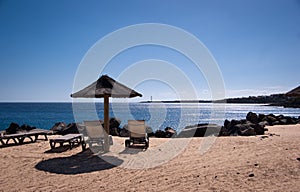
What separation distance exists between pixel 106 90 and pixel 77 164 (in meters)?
2.45

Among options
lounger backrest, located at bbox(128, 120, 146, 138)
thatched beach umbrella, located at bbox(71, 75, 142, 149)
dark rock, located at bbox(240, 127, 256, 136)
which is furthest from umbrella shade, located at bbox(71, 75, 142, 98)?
dark rock, located at bbox(240, 127, 256, 136)

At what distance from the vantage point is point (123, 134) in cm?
1504

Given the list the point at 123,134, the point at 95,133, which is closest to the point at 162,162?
the point at 95,133

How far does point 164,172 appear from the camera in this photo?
5.45m

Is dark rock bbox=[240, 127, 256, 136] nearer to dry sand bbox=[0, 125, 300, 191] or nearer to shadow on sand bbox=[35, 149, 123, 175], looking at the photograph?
dry sand bbox=[0, 125, 300, 191]

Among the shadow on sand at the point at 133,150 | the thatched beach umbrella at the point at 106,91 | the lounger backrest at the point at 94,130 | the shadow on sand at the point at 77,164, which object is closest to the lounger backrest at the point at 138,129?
the shadow on sand at the point at 133,150

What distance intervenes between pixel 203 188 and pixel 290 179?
1.73m

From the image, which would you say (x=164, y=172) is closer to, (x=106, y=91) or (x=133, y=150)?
(x=133, y=150)

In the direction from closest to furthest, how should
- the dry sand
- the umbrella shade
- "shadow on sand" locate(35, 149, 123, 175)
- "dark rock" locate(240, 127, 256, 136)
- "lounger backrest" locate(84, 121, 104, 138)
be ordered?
the dry sand → "shadow on sand" locate(35, 149, 123, 175) → the umbrella shade → "lounger backrest" locate(84, 121, 104, 138) → "dark rock" locate(240, 127, 256, 136)

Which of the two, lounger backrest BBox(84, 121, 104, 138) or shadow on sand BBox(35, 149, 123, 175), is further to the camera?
lounger backrest BBox(84, 121, 104, 138)

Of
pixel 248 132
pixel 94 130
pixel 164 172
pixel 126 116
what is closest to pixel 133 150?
pixel 94 130

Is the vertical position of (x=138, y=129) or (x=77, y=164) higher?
(x=138, y=129)

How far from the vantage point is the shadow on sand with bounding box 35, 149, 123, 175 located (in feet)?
19.5

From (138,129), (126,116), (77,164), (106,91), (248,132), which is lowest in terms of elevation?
(126,116)
